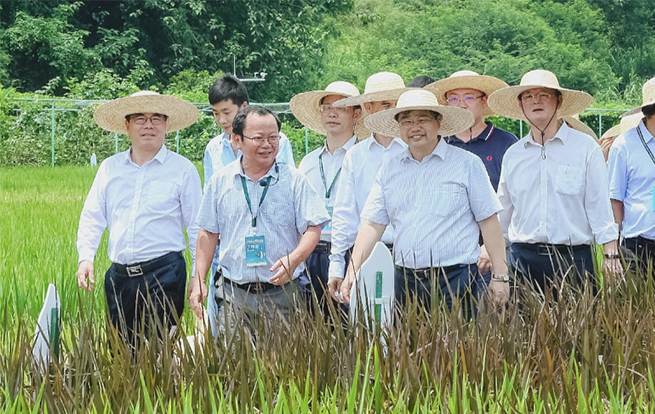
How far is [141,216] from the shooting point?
4.33 m

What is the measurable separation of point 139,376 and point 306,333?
0.59 meters

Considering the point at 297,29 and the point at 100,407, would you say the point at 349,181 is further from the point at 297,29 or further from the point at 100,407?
the point at 297,29

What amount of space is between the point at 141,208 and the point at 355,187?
102 cm

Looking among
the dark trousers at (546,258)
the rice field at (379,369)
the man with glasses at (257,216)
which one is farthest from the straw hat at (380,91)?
the rice field at (379,369)

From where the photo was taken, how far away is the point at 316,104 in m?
5.44

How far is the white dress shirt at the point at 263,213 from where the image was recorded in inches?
159

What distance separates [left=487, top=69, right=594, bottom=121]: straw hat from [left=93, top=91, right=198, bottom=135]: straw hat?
1610mm

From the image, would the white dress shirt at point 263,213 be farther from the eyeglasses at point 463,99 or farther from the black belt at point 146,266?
the eyeglasses at point 463,99

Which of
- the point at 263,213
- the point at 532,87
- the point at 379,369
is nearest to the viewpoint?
the point at 379,369

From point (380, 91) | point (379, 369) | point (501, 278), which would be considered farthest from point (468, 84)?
point (379, 369)

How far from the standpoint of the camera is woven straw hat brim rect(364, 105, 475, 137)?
417 centimetres

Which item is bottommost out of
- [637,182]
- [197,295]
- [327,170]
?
[197,295]

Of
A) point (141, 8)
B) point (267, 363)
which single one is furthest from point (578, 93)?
point (141, 8)

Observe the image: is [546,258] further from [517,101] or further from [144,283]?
[144,283]
